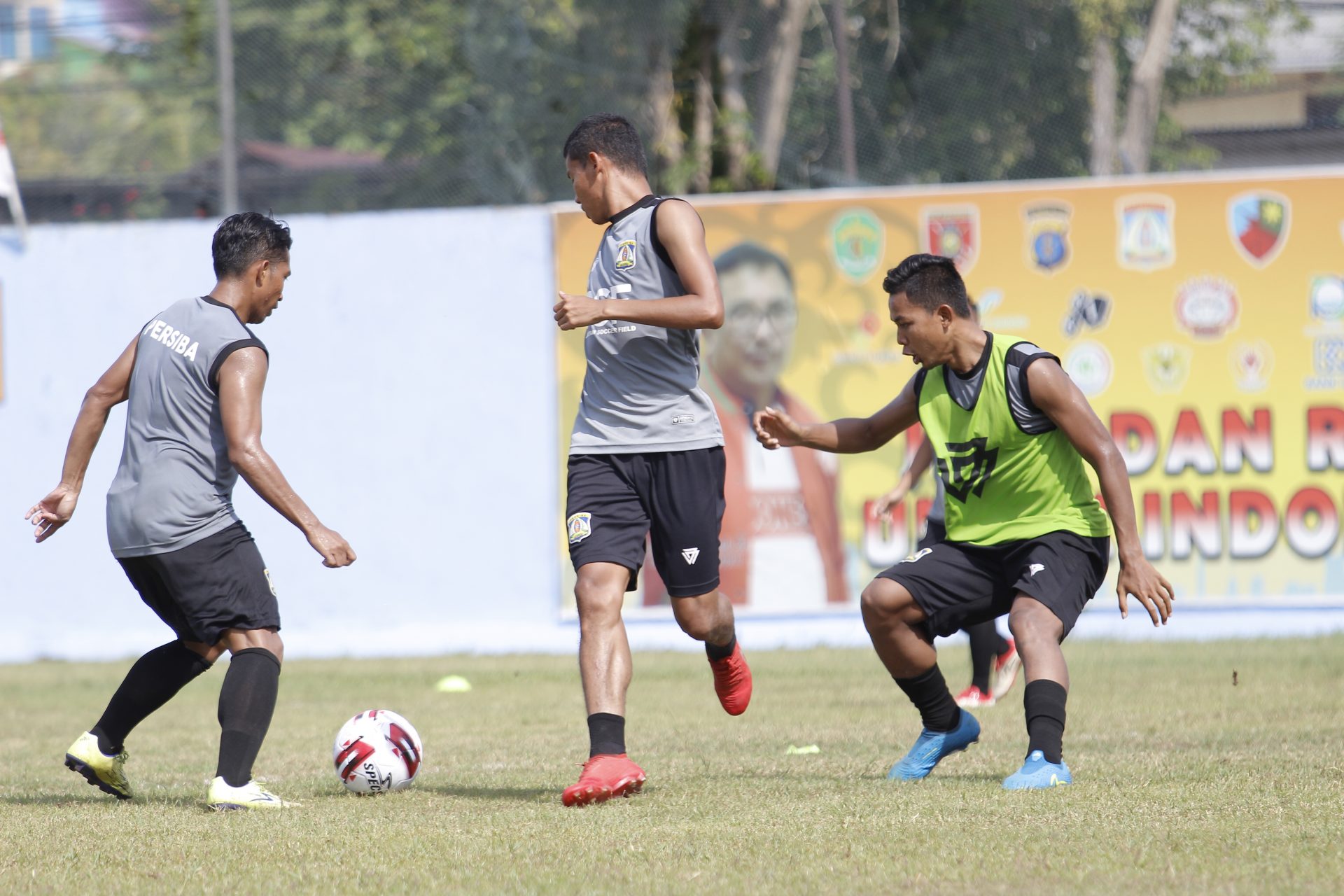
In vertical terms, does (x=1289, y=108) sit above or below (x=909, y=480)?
above

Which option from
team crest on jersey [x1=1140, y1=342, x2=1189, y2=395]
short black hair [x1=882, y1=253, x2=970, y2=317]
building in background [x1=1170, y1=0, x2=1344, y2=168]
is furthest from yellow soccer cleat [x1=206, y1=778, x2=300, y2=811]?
building in background [x1=1170, y1=0, x2=1344, y2=168]

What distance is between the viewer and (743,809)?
5.20 m

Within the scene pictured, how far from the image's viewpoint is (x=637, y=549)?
5.75 meters

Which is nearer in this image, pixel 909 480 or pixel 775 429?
pixel 775 429

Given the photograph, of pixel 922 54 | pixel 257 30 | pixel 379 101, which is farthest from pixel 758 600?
pixel 257 30

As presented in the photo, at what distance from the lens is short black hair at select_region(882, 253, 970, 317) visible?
18.6 feet

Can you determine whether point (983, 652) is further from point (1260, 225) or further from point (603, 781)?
point (1260, 225)

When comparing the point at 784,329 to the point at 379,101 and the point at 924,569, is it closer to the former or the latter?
the point at 379,101

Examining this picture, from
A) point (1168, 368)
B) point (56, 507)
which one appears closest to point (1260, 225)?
point (1168, 368)

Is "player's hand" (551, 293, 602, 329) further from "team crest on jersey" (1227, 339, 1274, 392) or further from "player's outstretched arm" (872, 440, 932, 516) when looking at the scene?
"team crest on jersey" (1227, 339, 1274, 392)

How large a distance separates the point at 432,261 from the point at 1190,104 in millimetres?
7006

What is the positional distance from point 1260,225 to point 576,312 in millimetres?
9194

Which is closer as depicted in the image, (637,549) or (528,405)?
(637,549)

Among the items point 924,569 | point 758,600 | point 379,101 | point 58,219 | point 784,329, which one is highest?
point 379,101
